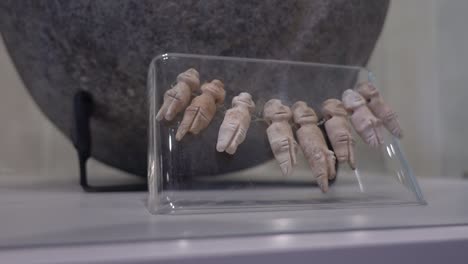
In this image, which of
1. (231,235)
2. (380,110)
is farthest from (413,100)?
(231,235)

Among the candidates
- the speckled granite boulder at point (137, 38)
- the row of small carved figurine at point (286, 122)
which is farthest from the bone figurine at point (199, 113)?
the speckled granite boulder at point (137, 38)

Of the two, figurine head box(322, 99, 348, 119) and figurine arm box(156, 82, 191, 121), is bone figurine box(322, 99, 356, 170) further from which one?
figurine arm box(156, 82, 191, 121)

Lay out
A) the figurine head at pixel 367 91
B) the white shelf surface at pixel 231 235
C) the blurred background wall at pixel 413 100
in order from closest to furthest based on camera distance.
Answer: the white shelf surface at pixel 231 235 < the figurine head at pixel 367 91 < the blurred background wall at pixel 413 100

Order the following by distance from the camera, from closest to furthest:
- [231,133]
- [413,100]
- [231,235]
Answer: [231,235] → [231,133] → [413,100]

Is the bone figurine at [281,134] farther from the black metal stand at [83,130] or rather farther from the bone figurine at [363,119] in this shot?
the black metal stand at [83,130]

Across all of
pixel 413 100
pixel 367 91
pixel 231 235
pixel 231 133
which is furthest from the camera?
pixel 413 100

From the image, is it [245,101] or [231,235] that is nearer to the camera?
[231,235]

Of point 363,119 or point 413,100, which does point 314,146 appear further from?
point 413,100
